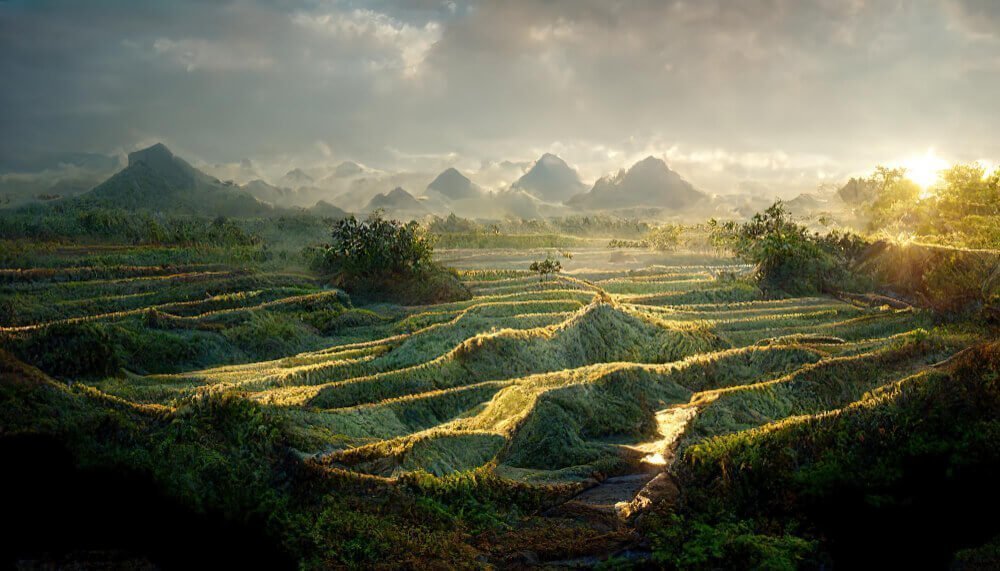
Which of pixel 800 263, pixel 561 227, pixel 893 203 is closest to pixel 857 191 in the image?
pixel 893 203

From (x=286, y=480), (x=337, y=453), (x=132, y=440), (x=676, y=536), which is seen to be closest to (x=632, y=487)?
(x=676, y=536)

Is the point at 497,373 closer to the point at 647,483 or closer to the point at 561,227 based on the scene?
the point at 647,483

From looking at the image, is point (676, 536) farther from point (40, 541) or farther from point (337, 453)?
point (40, 541)

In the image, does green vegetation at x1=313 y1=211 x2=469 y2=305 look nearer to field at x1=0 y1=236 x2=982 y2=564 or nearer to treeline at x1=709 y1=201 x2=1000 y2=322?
field at x1=0 y1=236 x2=982 y2=564

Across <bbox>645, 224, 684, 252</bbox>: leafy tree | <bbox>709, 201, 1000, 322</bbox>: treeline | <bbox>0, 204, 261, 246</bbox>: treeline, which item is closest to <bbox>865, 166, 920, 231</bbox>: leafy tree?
<bbox>709, 201, 1000, 322</bbox>: treeline

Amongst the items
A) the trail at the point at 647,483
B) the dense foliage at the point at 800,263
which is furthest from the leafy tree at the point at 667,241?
the trail at the point at 647,483

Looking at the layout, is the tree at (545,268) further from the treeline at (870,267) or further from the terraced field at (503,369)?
the treeline at (870,267)
